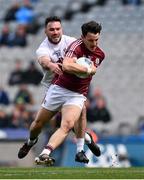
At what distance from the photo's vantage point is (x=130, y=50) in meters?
24.9

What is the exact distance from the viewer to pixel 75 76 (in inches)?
481

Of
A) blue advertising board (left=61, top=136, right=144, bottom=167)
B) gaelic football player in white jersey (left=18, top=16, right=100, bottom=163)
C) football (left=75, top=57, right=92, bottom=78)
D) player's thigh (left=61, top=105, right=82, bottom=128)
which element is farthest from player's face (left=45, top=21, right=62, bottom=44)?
blue advertising board (left=61, top=136, right=144, bottom=167)

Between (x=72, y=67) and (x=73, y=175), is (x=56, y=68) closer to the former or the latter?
(x=72, y=67)

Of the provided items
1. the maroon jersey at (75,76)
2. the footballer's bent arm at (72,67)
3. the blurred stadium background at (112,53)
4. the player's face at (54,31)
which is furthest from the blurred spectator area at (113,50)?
the footballer's bent arm at (72,67)

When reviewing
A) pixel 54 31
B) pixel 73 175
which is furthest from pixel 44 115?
pixel 73 175

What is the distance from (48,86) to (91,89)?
10.6m

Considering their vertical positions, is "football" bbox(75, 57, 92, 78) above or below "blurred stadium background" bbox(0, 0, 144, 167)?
below

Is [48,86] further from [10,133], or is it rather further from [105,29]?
[105,29]

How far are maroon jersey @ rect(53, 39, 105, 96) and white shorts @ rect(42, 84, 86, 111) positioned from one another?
0.07m

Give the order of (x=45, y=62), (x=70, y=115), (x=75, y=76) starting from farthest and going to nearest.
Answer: (x=45, y=62)
(x=75, y=76)
(x=70, y=115)

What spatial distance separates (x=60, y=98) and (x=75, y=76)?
0.44 metres

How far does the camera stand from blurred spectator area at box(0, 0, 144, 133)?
24062 mm

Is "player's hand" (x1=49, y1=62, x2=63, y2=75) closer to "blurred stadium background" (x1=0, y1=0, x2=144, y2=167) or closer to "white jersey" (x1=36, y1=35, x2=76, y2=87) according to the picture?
"white jersey" (x1=36, y1=35, x2=76, y2=87)

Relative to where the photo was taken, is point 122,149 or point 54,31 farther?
point 122,149
